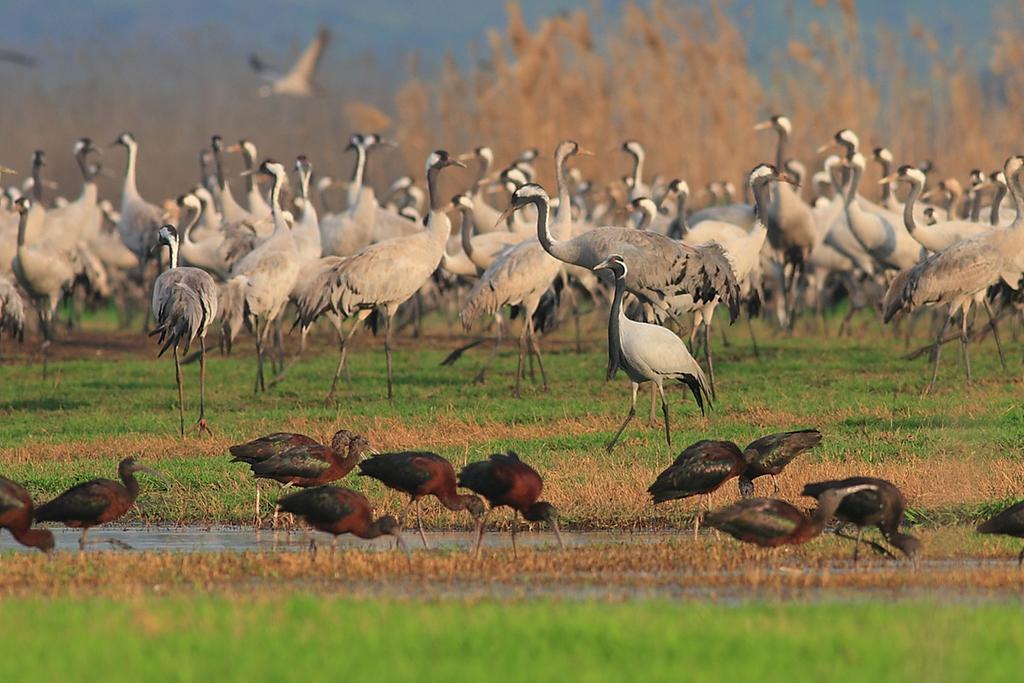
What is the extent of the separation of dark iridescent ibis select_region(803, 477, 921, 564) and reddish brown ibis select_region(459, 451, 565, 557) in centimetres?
144

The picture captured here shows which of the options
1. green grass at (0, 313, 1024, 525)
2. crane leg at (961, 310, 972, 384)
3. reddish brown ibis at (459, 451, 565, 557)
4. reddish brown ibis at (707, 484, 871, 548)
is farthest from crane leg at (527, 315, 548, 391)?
reddish brown ibis at (707, 484, 871, 548)

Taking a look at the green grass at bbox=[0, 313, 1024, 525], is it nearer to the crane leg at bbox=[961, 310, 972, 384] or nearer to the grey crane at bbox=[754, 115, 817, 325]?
the crane leg at bbox=[961, 310, 972, 384]

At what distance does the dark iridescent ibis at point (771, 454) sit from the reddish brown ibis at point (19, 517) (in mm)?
3731

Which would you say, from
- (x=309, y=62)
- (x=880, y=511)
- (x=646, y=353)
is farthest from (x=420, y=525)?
(x=309, y=62)

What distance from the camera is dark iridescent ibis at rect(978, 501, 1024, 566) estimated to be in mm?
8906

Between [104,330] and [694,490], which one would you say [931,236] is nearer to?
[694,490]

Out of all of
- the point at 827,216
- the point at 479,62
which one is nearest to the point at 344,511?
the point at 827,216

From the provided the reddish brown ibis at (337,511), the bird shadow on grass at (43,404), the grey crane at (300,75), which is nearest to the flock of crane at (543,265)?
the reddish brown ibis at (337,511)

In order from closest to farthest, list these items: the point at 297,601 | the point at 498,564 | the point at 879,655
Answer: the point at 879,655 < the point at 297,601 < the point at 498,564

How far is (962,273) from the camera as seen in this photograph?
17.6 meters

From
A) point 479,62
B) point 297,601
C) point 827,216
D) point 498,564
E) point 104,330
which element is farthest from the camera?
point 479,62

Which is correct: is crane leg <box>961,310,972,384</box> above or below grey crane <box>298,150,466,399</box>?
below

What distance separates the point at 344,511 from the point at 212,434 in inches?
224

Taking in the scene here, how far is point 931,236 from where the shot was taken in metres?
20.2
